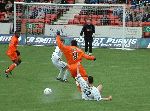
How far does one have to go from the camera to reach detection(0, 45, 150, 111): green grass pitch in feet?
63.5

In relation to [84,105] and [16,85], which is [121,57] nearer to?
[16,85]

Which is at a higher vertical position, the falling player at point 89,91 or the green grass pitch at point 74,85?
the falling player at point 89,91

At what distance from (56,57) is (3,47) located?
16.0 meters

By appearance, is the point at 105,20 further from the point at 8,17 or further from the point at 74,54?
the point at 74,54

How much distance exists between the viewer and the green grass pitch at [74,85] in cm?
1934

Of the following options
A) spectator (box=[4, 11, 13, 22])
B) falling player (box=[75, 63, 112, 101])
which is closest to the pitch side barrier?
spectator (box=[4, 11, 13, 22])

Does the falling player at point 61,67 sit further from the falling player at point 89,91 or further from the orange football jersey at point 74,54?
the falling player at point 89,91

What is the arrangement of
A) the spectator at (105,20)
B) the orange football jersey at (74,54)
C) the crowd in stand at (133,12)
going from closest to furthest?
the orange football jersey at (74,54), the spectator at (105,20), the crowd in stand at (133,12)

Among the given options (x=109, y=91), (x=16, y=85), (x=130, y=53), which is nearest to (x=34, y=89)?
(x=16, y=85)

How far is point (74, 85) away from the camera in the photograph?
24422 millimetres

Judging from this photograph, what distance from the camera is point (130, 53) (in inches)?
1496

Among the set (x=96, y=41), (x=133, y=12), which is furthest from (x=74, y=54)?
(x=133, y=12)

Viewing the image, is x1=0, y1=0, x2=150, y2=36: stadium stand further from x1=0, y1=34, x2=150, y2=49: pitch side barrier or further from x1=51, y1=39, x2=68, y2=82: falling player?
x1=51, y1=39, x2=68, y2=82: falling player

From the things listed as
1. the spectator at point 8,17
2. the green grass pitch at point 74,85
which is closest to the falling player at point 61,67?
the green grass pitch at point 74,85
